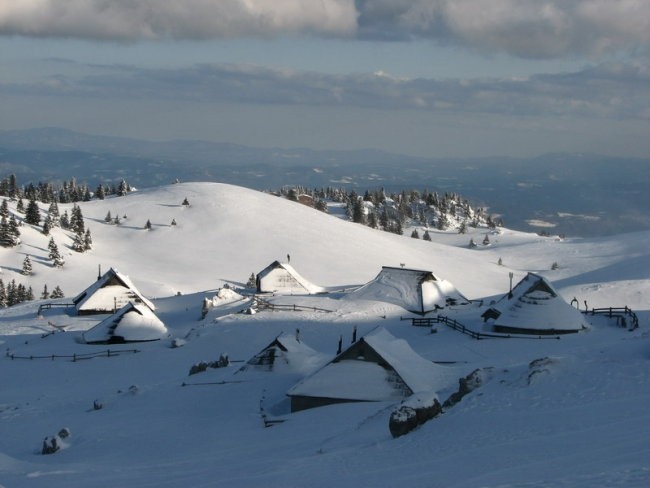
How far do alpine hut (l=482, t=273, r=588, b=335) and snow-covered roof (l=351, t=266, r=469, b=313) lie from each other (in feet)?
22.1

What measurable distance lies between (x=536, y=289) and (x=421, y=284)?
8.88 metres

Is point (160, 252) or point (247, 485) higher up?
point (160, 252)

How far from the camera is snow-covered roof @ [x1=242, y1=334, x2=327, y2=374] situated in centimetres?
3338

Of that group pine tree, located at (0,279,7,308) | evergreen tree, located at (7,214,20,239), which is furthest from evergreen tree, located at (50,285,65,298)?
evergreen tree, located at (7,214,20,239)

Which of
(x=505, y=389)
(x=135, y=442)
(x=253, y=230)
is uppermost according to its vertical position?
(x=253, y=230)

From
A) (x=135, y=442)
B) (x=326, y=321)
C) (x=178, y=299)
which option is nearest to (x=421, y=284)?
(x=326, y=321)

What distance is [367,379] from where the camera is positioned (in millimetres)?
28172

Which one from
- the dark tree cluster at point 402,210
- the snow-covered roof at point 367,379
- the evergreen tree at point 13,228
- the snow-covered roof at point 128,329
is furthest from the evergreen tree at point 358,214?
the snow-covered roof at point 367,379

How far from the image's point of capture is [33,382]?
3691 cm

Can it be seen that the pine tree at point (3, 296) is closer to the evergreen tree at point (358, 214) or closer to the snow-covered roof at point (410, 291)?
the snow-covered roof at point (410, 291)

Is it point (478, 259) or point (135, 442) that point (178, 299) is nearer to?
point (135, 442)

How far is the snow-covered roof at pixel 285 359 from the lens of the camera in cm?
3338

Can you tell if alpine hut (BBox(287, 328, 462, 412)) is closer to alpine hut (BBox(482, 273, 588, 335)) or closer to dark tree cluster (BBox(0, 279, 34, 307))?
alpine hut (BBox(482, 273, 588, 335))

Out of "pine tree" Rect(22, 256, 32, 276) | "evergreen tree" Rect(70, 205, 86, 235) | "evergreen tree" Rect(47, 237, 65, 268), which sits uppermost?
"evergreen tree" Rect(70, 205, 86, 235)
